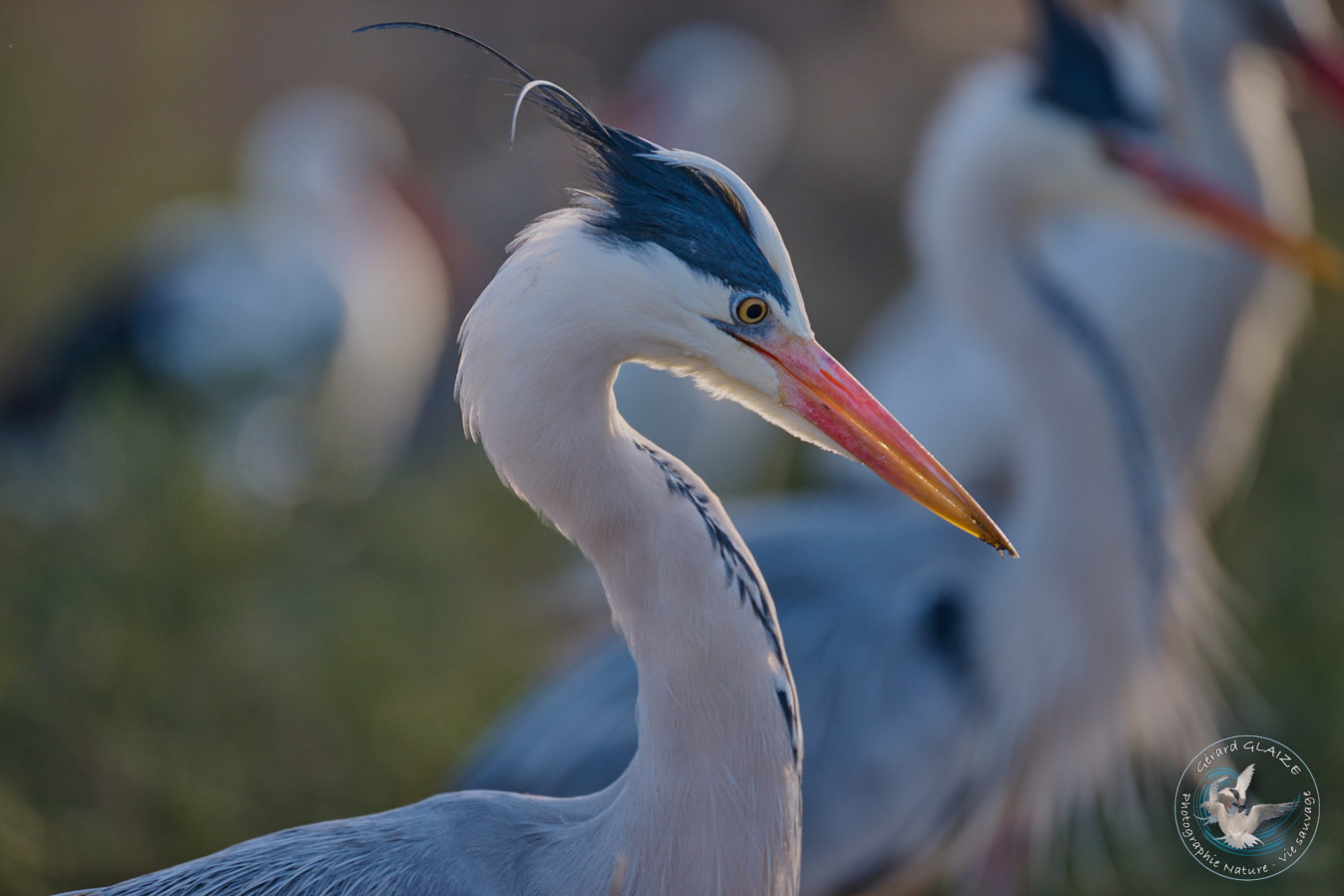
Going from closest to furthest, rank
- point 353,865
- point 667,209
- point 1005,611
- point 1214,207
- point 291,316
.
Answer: point 667,209 < point 353,865 < point 1005,611 < point 1214,207 < point 291,316

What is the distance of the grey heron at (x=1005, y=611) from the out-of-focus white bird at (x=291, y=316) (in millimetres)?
1502

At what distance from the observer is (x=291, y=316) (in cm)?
470

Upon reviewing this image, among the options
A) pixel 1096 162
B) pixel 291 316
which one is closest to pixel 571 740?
pixel 1096 162

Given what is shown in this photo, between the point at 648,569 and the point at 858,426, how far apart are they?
0.29 metres

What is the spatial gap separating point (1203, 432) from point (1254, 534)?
125 centimetres

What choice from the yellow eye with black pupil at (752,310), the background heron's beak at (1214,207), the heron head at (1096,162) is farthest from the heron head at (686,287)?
the background heron's beak at (1214,207)

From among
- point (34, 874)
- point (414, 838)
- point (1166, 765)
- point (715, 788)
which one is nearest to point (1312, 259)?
point (1166, 765)

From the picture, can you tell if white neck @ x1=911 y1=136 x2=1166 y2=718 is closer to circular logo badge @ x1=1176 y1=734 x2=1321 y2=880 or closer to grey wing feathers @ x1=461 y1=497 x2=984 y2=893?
grey wing feathers @ x1=461 y1=497 x2=984 y2=893

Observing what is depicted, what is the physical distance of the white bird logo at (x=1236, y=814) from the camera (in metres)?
2.12

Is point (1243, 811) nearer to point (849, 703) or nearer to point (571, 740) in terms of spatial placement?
point (849, 703)

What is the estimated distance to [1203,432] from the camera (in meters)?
3.20

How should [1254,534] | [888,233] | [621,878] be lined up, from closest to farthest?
[621,878] < [1254,534] < [888,233]

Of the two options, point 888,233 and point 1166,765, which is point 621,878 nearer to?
point 1166,765

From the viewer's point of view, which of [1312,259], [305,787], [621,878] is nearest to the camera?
[621,878]
